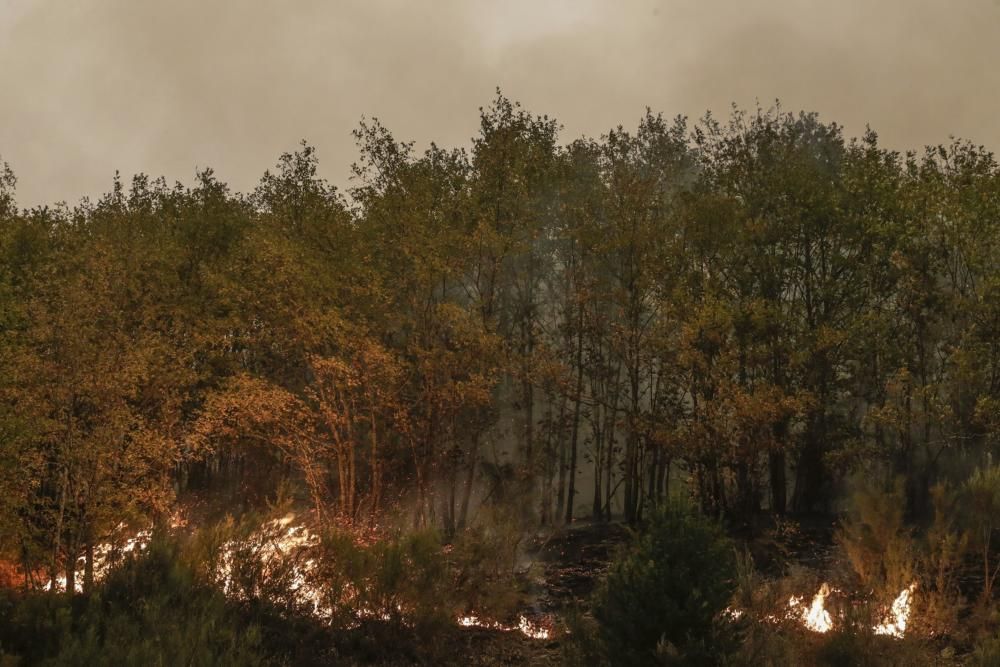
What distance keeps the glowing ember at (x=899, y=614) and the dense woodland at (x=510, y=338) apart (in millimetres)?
2638

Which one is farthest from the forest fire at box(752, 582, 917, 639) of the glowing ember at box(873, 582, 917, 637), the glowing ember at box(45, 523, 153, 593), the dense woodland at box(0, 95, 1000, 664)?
the glowing ember at box(45, 523, 153, 593)

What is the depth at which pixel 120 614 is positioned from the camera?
11.5m

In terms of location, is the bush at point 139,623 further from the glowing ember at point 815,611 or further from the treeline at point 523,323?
the glowing ember at point 815,611

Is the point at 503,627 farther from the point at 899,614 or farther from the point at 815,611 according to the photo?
the point at 899,614

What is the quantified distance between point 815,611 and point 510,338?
1704 cm

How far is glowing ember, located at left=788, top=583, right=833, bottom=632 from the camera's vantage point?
12.8 m

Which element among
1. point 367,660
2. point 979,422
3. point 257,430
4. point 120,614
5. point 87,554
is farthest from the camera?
point 257,430

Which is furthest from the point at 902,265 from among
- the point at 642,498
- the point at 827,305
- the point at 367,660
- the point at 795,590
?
the point at 367,660

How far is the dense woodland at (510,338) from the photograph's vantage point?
722 inches

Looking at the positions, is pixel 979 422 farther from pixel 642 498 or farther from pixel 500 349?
pixel 500 349

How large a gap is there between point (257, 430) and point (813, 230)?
17163mm

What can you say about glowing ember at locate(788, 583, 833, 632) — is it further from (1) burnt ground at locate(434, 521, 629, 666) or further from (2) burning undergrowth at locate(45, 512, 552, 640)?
(2) burning undergrowth at locate(45, 512, 552, 640)

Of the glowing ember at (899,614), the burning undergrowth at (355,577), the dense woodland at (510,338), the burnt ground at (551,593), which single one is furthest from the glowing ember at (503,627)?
the glowing ember at (899,614)

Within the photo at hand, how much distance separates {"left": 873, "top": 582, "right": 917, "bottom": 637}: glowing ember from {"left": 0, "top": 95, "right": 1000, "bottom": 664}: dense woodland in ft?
8.66
